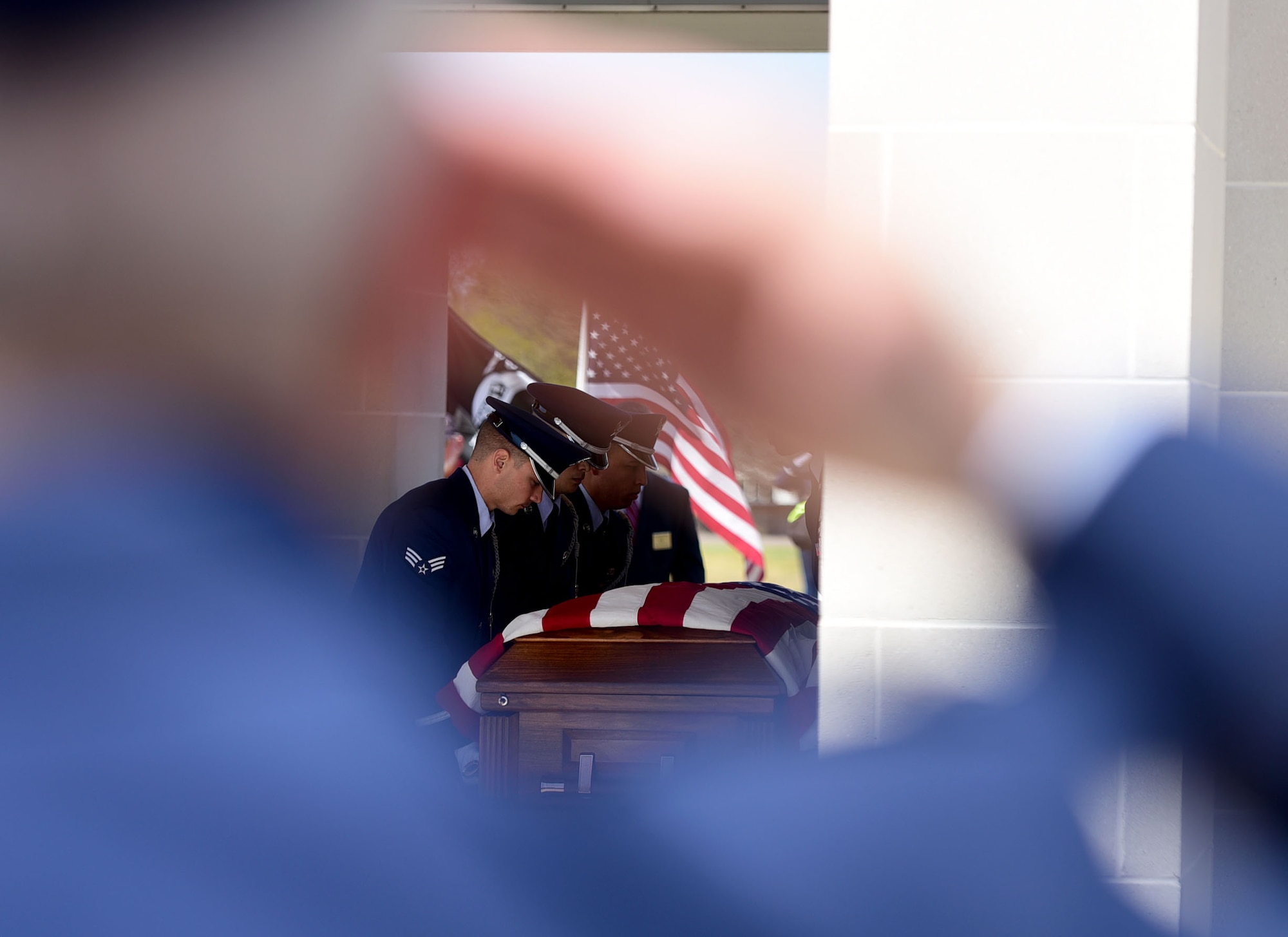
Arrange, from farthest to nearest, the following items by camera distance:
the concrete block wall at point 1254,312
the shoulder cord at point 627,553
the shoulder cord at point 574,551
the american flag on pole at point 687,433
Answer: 1. the american flag on pole at point 687,433
2. the shoulder cord at point 627,553
3. the shoulder cord at point 574,551
4. the concrete block wall at point 1254,312

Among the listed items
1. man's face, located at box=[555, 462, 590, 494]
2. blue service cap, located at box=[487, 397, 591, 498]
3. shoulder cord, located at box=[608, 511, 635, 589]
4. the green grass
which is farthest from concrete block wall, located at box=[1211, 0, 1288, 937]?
the green grass

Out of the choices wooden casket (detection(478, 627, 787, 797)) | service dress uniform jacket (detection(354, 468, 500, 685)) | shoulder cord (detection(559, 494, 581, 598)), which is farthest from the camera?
shoulder cord (detection(559, 494, 581, 598))

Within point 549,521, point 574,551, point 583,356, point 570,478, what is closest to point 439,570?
point 570,478

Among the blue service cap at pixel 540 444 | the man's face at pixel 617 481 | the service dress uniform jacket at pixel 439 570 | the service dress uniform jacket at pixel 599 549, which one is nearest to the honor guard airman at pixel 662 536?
the service dress uniform jacket at pixel 599 549

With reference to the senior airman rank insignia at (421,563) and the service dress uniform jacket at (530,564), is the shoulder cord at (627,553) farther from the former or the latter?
the senior airman rank insignia at (421,563)

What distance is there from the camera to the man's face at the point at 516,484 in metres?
3.11

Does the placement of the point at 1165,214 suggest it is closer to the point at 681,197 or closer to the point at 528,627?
the point at 528,627

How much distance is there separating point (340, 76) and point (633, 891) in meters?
3.24

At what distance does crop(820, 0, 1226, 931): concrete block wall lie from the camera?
1.82 meters

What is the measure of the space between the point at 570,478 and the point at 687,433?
2893mm

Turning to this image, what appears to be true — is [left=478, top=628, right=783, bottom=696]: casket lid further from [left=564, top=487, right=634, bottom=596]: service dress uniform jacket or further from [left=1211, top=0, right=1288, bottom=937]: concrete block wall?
[left=564, top=487, right=634, bottom=596]: service dress uniform jacket

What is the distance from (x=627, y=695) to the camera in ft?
6.78

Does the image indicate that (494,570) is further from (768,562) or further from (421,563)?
(768,562)

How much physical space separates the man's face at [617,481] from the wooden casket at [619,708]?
78.9 inches
